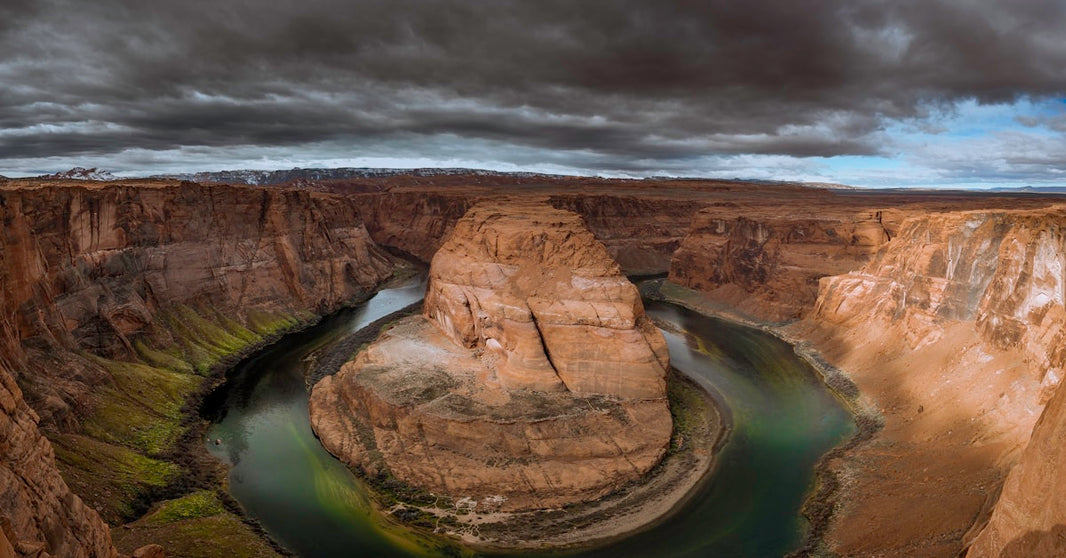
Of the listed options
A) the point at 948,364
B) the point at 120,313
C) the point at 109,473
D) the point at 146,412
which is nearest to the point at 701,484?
the point at 948,364

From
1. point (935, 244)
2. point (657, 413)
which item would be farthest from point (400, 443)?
point (935, 244)

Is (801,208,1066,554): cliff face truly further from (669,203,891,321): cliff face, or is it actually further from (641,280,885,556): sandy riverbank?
(669,203,891,321): cliff face

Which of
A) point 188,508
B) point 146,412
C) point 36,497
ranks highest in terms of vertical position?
point 36,497

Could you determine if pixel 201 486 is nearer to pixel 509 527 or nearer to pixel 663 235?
pixel 509 527

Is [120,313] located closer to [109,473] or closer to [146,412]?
[146,412]

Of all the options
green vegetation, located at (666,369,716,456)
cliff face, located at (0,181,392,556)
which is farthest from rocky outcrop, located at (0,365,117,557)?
green vegetation, located at (666,369,716,456)

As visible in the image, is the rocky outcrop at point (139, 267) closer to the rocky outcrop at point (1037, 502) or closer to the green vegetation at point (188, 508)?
the green vegetation at point (188, 508)
